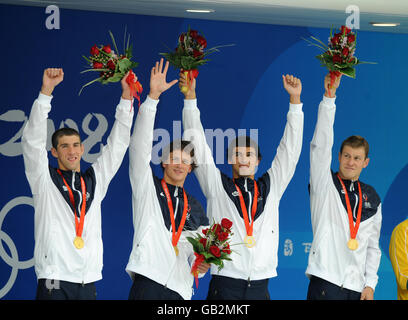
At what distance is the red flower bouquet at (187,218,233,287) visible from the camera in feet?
17.5

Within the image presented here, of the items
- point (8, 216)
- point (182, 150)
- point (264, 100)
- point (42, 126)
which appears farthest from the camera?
point (264, 100)

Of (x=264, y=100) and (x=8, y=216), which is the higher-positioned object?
(x=264, y=100)

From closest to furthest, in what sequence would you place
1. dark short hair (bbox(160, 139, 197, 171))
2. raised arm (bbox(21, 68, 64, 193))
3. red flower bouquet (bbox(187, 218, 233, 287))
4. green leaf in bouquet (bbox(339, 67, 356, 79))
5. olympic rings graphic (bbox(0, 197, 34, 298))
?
raised arm (bbox(21, 68, 64, 193)) → red flower bouquet (bbox(187, 218, 233, 287)) → dark short hair (bbox(160, 139, 197, 171)) → green leaf in bouquet (bbox(339, 67, 356, 79)) → olympic rings graphic (bbox(0, 197, 34, 298))

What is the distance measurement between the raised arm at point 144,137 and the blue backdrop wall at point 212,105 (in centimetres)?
131

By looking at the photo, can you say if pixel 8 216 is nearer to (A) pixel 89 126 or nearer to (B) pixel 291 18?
(A) pixel 89 126

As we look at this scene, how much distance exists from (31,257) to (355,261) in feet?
8.93

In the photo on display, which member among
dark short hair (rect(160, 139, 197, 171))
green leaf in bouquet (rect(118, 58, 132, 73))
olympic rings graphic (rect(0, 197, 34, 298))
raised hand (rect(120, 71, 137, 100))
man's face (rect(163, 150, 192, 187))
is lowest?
olympic rings graphic (rect(0, 197, 34, 298))

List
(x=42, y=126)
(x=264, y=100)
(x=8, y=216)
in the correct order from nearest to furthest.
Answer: (x=42, y=126) → (x=8, y=216) → (x=264, y=100)

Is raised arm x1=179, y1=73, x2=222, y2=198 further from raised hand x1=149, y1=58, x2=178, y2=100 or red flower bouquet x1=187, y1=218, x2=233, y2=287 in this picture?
red flower bouquet x1=187, y1=218, x2=233, y2=287

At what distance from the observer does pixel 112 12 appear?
680 centimetres

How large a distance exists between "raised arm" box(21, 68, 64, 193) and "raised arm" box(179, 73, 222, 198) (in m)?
0.99

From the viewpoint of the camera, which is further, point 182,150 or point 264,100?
point 264,100

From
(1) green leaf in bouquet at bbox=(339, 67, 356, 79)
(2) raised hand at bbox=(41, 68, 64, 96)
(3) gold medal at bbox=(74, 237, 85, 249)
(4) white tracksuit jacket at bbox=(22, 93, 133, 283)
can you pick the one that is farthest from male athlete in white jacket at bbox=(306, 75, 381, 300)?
(2) raised hand at bbox=(41, 68, 64, 96)
